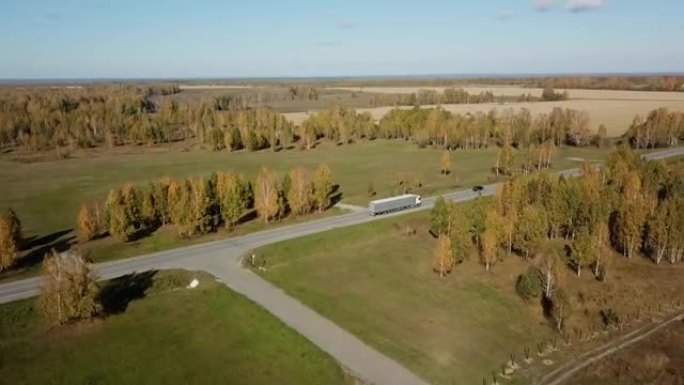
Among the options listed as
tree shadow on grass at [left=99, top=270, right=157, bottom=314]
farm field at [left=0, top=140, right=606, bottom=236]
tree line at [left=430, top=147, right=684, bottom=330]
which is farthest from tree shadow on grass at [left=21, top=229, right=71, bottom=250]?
tree line at [left=430, top=147, right=684, bottom=330]

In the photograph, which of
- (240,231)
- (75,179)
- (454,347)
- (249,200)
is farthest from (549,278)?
(75,179)

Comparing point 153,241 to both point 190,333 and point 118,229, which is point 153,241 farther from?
point 190,333

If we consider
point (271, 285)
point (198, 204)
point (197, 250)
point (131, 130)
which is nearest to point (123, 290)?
point (197, 250)

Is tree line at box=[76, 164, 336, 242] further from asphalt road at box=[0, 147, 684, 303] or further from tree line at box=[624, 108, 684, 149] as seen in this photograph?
tree line at box=[624, 108, 684, 149]

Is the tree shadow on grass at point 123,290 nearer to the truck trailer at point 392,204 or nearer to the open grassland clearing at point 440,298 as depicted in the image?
the open grassland clearing at point 440,298

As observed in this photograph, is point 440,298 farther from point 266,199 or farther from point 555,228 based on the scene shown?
point 266,199

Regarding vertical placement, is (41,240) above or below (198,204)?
below

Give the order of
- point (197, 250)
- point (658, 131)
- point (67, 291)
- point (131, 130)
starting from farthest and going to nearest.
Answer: point (131, 130) → point (658, 131) → point (197, 250) → point (67, 291)
